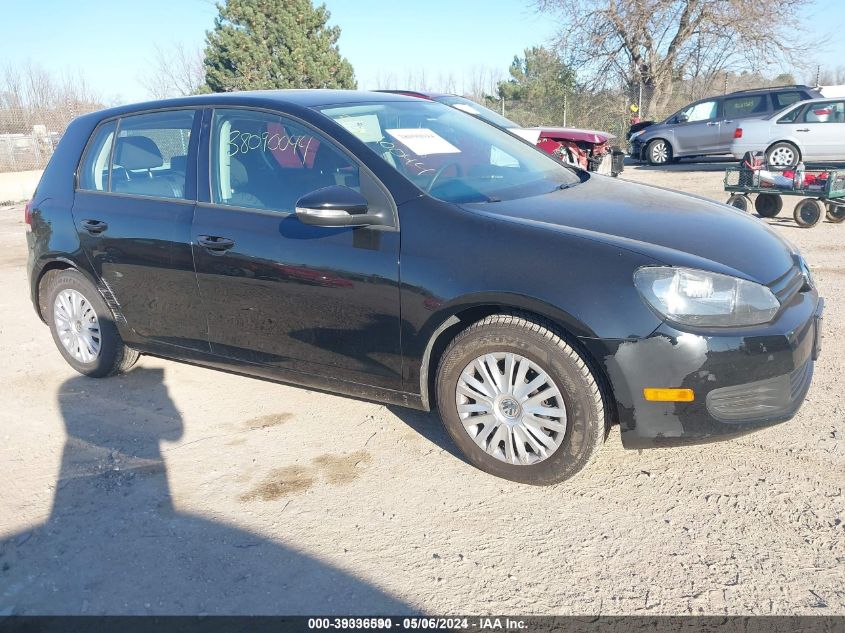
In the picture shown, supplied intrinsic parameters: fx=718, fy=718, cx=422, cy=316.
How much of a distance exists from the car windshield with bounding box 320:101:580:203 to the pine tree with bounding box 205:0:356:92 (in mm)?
23142

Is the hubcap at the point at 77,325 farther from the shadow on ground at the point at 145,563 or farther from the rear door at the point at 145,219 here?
the shadow on ground at the point at 145,563

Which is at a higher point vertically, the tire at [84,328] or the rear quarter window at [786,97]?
the rear quarter window at [786,97]

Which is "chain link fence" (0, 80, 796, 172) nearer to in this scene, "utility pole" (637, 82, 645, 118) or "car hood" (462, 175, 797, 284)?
"utility pole" (637, 82, 645, 118)

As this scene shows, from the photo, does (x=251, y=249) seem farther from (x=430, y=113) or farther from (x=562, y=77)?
(x=562, y=77)

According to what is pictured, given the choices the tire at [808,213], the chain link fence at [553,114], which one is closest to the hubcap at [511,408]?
the tire at [808,213]

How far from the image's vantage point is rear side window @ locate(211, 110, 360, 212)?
3566 mm

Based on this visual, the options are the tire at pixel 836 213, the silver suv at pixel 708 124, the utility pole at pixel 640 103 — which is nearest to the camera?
the tire at pixel 836 213

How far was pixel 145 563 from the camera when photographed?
279cm

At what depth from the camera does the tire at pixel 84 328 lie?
15.0 feet

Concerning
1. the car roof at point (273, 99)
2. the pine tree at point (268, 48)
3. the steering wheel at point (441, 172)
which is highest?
the pine tree at point (268, 48)

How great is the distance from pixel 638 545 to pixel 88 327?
144 inches

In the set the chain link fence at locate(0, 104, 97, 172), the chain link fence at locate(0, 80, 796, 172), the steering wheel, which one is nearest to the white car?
the chain link fence at locate(0, 80, 796, 172)

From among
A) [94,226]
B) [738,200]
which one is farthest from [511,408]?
[738,200]

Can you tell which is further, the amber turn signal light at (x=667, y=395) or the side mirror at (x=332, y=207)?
the side mirror at (x=332, y=207)
